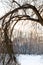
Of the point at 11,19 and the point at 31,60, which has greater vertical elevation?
the point at 11,19

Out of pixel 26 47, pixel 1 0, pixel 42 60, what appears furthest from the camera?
pixel 26 47

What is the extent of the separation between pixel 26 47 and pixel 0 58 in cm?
387

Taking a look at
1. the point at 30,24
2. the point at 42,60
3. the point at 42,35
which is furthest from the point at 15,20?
the point at 42,60

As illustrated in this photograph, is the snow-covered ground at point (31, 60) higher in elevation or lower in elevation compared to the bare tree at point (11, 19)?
lower

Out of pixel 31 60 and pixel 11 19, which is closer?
pixel 11 19

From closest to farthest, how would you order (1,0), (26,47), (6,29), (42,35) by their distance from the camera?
1. (6,29)
2. (1,0)
3. (42,35)
4. (26,47)

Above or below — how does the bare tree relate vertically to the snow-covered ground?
above

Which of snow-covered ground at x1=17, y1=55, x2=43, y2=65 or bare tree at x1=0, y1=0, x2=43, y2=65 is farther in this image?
snow-covered ground at x1=17, y1=55, x2=43, y2=65

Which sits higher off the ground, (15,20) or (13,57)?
(15,20)

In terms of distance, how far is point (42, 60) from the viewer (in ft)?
28.2

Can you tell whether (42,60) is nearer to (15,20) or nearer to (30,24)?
(30,24)

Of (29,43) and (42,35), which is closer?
(42,35)

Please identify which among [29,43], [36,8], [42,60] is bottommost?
[42,60]

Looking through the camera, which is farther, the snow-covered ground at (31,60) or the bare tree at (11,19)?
the snow-covered ground at (31,60)
